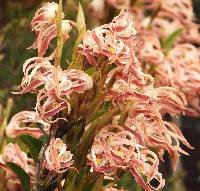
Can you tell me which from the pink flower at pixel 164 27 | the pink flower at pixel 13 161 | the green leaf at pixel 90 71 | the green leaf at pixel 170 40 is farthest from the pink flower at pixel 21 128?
the pink flower at pixel 164 27

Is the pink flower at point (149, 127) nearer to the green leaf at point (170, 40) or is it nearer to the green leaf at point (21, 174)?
the green leaf at point (21, 174)

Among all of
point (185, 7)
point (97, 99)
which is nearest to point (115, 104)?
point (97, 99)

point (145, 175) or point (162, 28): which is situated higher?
point (145, 175)

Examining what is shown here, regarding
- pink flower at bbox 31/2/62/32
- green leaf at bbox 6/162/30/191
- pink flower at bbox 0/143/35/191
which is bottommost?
pink flower at bbox 0/143/35/191

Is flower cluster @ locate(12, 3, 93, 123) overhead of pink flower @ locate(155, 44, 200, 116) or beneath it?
overhead

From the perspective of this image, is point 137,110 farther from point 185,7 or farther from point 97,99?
point 185,7

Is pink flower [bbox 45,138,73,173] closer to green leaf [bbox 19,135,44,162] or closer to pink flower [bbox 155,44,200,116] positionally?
green leaf [bbox 19,135,44,162]

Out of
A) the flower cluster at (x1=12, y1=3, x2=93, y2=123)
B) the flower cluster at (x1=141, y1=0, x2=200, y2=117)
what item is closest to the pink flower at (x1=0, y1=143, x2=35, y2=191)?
the flower cluster at (x1=12, y1=3, x2=93, y2=123)
